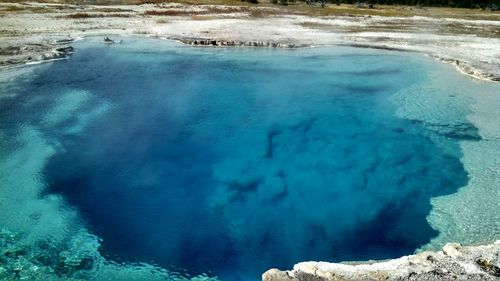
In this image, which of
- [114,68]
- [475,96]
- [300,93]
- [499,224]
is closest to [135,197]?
[499,224]

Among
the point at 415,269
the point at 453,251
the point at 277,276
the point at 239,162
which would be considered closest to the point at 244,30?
the point at 239,162

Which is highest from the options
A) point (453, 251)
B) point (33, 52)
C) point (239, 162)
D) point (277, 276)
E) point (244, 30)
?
point (244, 30)

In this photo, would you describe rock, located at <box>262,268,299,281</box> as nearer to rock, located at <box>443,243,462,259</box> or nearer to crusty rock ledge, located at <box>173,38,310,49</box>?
rock, located at <box>443,243,462,259</box>

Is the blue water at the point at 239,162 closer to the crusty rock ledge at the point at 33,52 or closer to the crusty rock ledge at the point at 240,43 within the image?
the crusty rock ledge at the point at 33,52

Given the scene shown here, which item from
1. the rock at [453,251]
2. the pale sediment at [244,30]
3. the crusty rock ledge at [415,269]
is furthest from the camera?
the pale sediment at [244,30]

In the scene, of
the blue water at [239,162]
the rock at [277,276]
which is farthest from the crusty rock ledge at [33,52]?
the rock at [277,276]

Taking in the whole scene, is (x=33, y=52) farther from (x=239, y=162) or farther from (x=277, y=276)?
(x=277, y=276)
